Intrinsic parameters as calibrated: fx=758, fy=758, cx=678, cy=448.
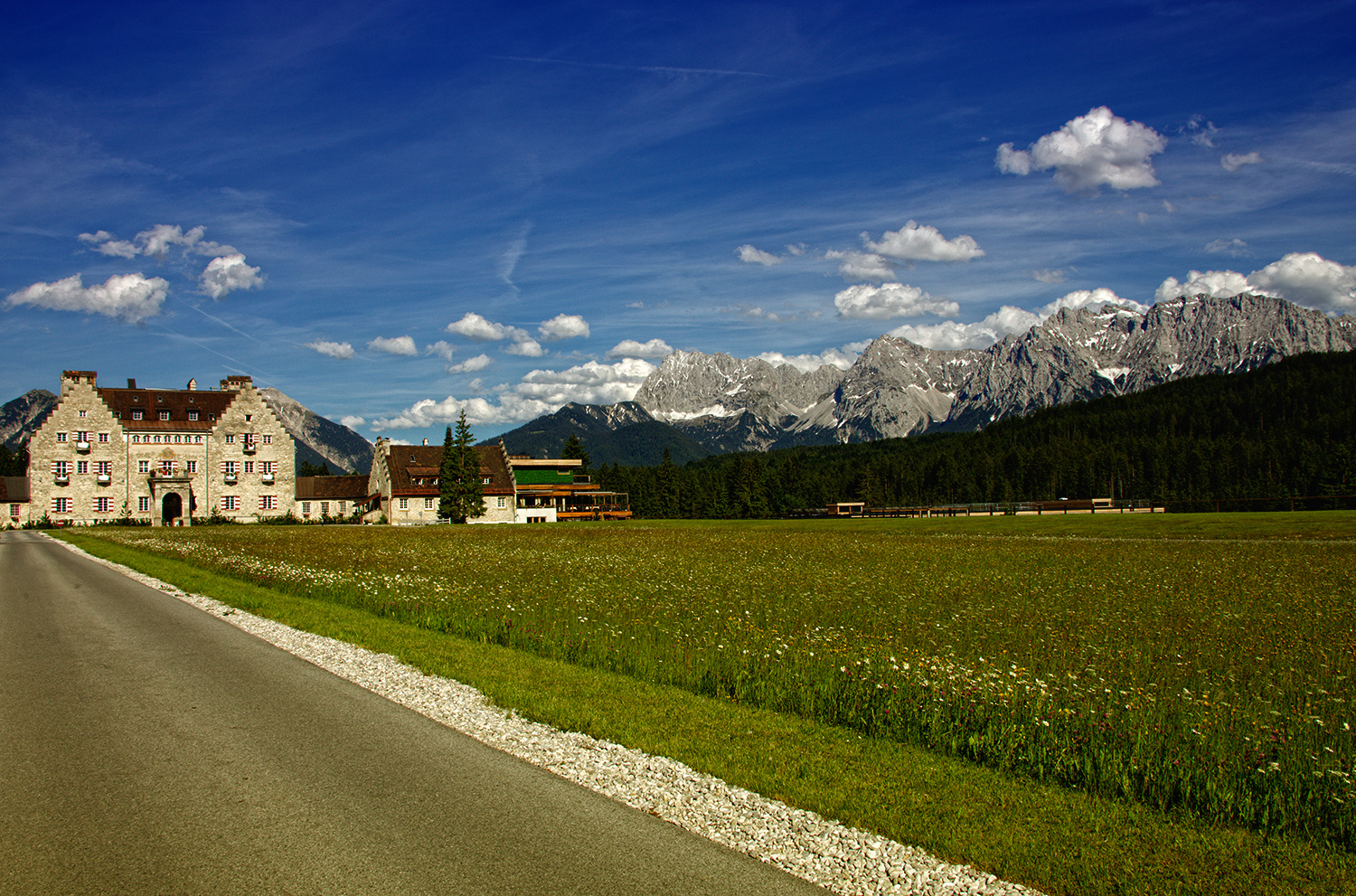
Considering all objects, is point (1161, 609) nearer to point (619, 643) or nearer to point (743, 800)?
point (619, 643)

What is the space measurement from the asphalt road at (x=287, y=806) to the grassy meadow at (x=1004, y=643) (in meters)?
4.60

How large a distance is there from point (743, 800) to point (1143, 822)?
396 centimetres

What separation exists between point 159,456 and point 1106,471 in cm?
17906

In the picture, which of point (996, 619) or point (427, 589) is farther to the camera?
point (427, 589)

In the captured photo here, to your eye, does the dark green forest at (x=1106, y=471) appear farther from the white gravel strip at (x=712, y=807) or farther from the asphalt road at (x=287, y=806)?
the asphalt road at (x=287, y=806)

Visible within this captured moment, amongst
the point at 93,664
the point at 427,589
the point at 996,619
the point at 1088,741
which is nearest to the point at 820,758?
the point at 1088,741

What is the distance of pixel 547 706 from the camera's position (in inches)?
450

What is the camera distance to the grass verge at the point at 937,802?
6484mm

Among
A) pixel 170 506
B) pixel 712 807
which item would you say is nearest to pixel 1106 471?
pixel 170 506

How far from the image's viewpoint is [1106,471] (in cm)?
17200

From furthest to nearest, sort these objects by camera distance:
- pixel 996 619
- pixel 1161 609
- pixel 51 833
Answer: pixel 1161 609
pixel 996 619
pixel 51 833

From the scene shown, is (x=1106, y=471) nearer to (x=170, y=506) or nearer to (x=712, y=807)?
(x=170, y=506)

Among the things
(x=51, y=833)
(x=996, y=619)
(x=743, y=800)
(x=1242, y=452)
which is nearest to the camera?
(x=51, y=833)

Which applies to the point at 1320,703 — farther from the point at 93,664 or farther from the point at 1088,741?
the point at 93,664
